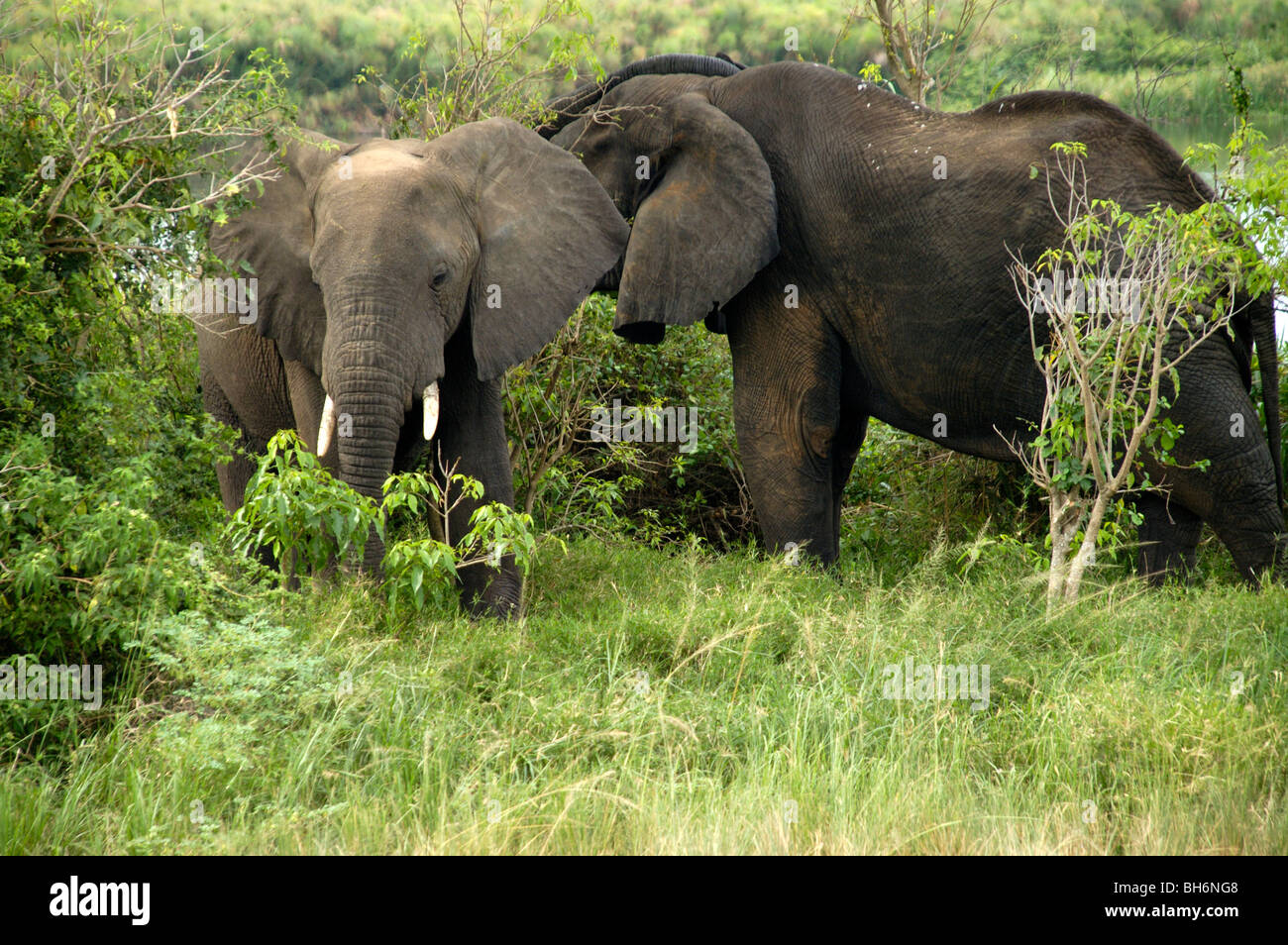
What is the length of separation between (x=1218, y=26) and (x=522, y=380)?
21.5 meters

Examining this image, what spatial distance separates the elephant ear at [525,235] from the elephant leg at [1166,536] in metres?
3.10

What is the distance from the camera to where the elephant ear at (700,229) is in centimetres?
725

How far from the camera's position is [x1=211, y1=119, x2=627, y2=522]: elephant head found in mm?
6051

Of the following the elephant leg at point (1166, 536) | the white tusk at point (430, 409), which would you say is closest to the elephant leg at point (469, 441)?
the white tusk at point (430, 409)

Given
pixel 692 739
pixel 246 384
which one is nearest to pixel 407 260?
pixel 246 384

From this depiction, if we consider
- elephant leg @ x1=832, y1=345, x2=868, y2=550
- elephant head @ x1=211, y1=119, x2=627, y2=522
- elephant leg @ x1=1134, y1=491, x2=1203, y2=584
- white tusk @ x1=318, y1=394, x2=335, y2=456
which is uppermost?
elephant head @ x1=211, y1=119, x2=627, y2=522

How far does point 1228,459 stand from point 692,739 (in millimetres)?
→ 3487

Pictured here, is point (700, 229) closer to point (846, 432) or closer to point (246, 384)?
point (846, 432)

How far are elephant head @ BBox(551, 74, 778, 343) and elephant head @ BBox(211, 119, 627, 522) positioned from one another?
0.31 metres

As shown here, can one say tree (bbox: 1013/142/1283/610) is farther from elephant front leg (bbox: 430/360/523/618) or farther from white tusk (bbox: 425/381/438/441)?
white tusk (bbox: 425/381/438/441)

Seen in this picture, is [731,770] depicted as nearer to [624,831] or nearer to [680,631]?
[624,831]

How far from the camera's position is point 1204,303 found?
6.78 metres

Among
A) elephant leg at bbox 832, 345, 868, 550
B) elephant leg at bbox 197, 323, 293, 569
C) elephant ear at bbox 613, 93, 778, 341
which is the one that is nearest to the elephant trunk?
elephant leg at bbox 197, 323, 293, 569

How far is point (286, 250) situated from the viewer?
21.8ft
